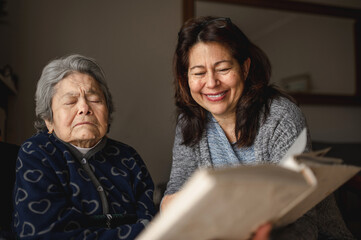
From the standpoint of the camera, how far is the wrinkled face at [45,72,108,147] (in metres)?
1.21

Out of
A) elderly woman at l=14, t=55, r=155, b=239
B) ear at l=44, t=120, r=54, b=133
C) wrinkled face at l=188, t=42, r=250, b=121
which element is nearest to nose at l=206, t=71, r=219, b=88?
wrinkled face at l=188, t=42, r=250, b=121

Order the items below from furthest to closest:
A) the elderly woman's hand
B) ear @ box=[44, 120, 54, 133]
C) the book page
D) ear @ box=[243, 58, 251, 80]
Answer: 1. ear @ box=[243, 58, 251, 80]
2. ear @ box=[44, 120, 54, 133]
3. the elderly woman's hand
4. the book page

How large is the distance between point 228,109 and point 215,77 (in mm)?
152

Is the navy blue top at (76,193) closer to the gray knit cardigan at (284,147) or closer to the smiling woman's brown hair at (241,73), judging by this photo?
the gray knit cardigan at (284,147)

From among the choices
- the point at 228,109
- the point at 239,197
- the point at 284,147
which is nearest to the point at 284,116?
the point at 284,147

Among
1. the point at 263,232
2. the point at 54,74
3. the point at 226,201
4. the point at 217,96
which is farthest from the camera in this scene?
the point at 217,96

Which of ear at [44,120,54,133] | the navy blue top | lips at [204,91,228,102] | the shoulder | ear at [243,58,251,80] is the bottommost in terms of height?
the navy blue top

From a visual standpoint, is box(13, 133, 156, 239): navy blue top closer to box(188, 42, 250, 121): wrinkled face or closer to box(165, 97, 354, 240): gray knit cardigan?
box(165, 97, 354, 240): gray knit cardigan

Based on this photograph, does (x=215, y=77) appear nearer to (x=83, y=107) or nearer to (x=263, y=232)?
(x=83, y=107)

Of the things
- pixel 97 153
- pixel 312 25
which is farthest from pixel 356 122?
pixel 97 153

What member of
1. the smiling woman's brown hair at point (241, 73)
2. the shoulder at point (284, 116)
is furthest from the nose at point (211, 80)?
the shoulder at point (284, 116)

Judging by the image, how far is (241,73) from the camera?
1.39 metres

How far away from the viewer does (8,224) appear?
1.18 m

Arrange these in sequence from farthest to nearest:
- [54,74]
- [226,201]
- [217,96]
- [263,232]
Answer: [217,96] < [54,74] < [263,232] < [226,201]
